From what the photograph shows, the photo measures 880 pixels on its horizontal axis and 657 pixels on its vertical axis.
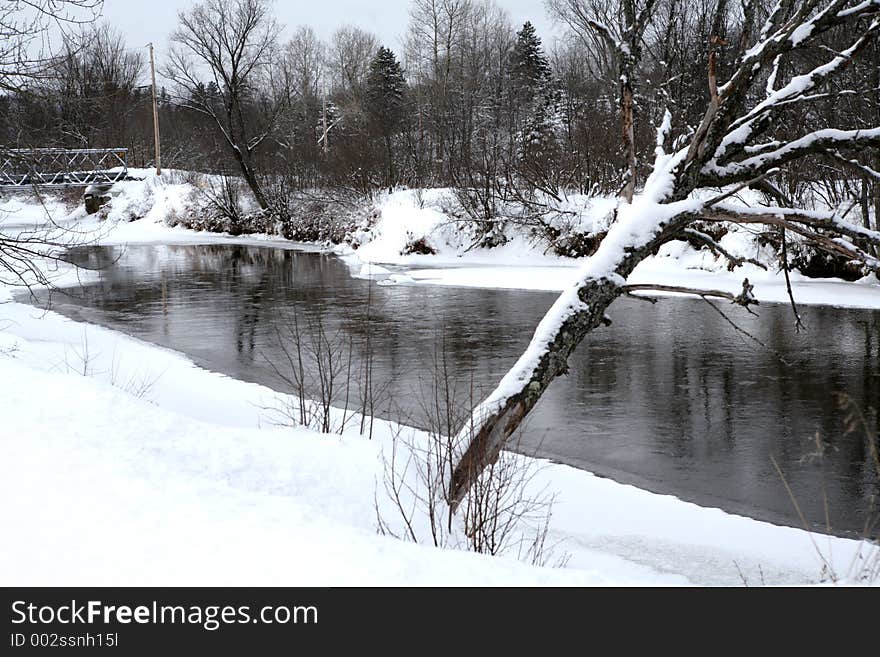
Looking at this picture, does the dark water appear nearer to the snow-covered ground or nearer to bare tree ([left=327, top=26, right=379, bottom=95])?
the snow-covered ground

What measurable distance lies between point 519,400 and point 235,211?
4450cm

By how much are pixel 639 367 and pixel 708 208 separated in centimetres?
714

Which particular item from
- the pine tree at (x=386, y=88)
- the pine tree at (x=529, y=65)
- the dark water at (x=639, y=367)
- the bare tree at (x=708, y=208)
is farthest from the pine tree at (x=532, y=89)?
the bare tree at (x=708, y=208)

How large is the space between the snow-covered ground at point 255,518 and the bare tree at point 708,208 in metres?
1.10

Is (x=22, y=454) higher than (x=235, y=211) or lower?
lower

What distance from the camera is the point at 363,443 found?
7.80 m

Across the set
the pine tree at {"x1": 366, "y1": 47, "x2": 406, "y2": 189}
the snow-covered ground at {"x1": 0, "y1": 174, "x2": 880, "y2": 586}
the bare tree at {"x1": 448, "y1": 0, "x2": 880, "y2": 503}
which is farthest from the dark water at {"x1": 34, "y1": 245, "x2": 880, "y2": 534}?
the pine tree at {"x1": 366, "y1": 47, "x2": 406, "y2": 189}

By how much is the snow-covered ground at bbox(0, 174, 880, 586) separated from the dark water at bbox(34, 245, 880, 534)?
815 mm

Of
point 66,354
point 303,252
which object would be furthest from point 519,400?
point 303,252

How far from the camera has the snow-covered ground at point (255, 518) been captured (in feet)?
14.5

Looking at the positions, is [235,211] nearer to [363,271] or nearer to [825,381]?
[363,271]

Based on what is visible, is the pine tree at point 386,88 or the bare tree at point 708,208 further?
the pine tree at point 386,88

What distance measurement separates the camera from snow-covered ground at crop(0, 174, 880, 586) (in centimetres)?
443

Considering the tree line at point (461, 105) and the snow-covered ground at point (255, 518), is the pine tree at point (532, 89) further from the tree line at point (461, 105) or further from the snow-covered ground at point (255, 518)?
the snow-covered ground at point (255, 518)
